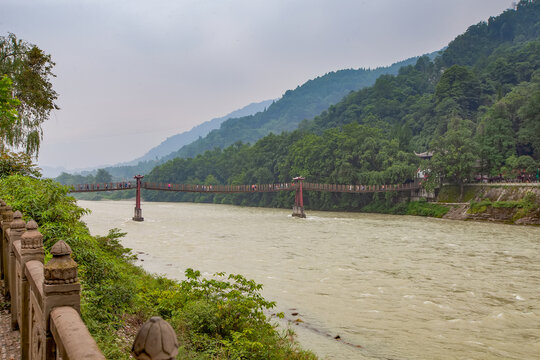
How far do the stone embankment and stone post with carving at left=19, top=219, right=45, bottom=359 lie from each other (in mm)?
35668

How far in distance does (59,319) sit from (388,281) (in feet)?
43.5

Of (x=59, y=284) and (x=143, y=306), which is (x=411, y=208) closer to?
(x=143, y=306)

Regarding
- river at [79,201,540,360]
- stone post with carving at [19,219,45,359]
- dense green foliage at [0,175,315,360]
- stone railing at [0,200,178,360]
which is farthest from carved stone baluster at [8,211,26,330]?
river at [79,201,540,360]

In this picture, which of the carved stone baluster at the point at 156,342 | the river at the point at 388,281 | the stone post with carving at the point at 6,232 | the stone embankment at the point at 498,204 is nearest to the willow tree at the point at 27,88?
the river at the point at 388,281

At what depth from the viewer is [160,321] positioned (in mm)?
1556

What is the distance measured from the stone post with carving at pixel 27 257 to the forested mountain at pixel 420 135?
40679mm

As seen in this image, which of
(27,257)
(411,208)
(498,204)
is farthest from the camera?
(411,208)

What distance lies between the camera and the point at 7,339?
15.8 ft

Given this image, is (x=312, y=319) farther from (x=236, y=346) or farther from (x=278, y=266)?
(x=278, y=266)

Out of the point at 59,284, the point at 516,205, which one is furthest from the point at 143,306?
the point at 516,205

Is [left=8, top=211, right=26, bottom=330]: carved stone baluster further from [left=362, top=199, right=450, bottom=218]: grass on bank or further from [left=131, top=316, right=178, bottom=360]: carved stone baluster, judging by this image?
[left=362, top=199, right=450, bottom=218]: grass on bank

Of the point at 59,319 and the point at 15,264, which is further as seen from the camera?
the point at 15,264

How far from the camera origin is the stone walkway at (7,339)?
14.6 feet

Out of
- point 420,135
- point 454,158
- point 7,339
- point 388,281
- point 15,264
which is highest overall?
point 420,135
